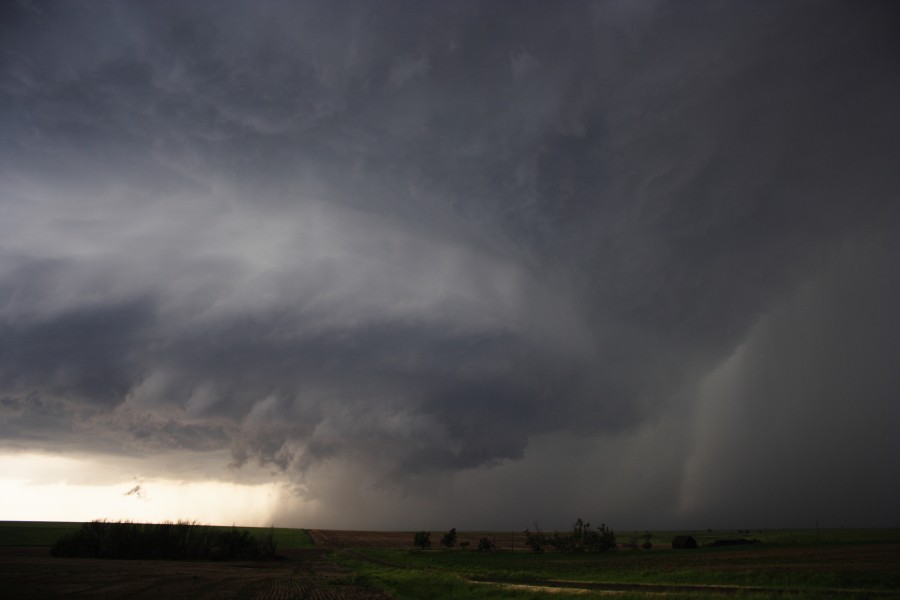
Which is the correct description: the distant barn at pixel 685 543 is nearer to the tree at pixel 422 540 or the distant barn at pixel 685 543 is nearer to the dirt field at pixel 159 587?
the tree at pixel 422 540

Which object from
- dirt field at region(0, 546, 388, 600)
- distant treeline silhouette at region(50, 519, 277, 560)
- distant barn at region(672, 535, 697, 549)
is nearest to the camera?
dirt field at region(0, 546, 388, 600)

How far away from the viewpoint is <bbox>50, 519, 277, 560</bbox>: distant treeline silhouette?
119 m

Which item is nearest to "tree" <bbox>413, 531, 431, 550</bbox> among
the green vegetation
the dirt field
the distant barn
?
the green vegetation

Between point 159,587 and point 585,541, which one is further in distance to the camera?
point 585,541

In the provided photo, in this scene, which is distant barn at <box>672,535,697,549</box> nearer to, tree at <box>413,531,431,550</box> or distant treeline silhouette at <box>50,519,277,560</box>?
tree at <box>413,531,431,550</box>

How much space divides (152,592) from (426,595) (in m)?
25.9

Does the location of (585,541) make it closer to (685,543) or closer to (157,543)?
(685,543)

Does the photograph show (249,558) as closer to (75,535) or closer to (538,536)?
(75,535)

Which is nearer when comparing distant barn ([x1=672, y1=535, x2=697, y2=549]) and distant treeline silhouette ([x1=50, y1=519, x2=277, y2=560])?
distant treeline silhouette ([x1=50, y1=519, x2=277, y2=560])

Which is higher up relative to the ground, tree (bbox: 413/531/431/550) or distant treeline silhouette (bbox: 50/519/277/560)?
distant treeline silhouette (bbox: 50/519/277/560)

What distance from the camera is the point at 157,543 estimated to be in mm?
124750

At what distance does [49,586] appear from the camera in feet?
167

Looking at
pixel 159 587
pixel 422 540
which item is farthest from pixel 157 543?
pixel 159 587

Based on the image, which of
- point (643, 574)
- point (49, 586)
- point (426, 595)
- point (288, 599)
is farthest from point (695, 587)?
point (49, 586)
